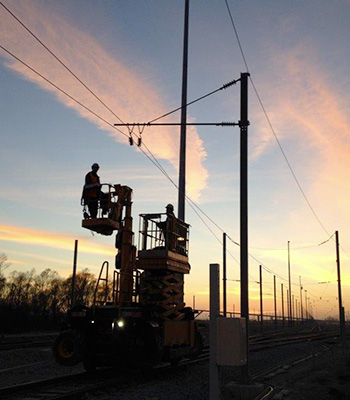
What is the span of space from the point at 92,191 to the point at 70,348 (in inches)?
190

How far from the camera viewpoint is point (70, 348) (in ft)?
44.0

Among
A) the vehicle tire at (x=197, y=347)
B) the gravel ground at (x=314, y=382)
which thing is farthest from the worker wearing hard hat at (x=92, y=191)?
the gravel ground at (x=314, y=382)

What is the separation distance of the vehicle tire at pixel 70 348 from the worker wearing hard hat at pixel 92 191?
145 inches

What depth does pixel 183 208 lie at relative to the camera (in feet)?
71.2

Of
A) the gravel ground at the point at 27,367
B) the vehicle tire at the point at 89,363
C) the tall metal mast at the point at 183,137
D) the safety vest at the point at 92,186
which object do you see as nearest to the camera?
the gravel ground at the point at 27,367

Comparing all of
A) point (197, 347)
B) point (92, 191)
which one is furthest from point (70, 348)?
point (197, 347)

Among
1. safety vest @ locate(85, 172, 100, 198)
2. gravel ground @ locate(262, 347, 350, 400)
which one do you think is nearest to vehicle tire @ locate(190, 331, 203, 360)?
gravel ground @ locate(262, 347, 350, 400)

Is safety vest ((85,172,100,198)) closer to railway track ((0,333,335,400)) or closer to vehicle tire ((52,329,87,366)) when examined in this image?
vehicle tire ((52,329,87,366))

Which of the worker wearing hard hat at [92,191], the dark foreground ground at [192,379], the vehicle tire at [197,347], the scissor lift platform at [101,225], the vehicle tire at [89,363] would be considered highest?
the worker wearing hard hat at [92,191]

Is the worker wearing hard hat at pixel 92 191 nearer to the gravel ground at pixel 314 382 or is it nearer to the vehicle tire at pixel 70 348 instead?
the vehicle tire at pixel 70 348

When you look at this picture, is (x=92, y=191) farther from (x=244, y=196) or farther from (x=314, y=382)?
(x=314, y=382)

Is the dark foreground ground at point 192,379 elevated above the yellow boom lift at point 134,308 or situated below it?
below

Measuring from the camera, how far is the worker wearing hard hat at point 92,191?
49.1 feet

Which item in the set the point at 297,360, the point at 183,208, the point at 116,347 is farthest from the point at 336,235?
the point at 116,347
